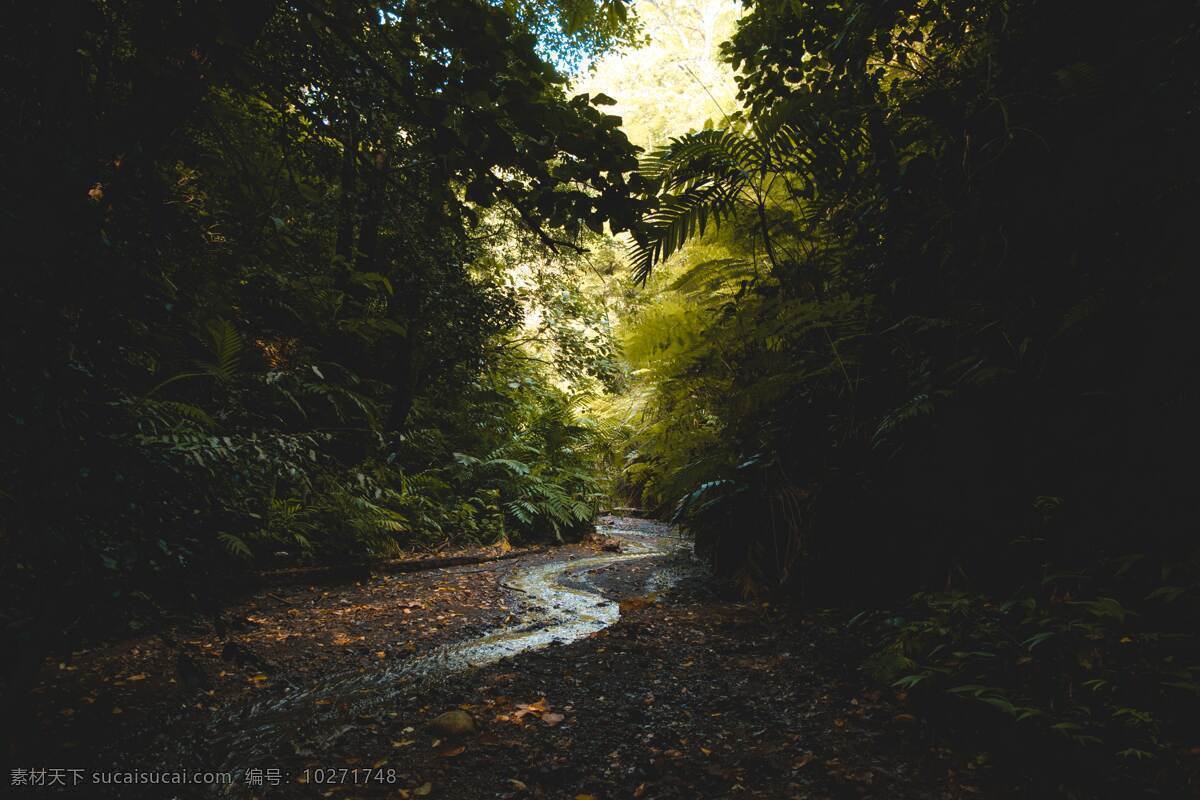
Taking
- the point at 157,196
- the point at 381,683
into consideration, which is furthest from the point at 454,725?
the point at 157,196

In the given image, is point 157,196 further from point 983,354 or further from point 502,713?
point 983,354

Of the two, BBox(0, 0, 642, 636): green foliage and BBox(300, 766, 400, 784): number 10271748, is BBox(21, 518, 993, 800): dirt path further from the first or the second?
BBox(0, 0, 642, 636): green foliage

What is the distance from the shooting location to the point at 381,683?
2822mm

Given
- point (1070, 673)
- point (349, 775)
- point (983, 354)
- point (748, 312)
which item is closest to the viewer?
point (1070, 673)

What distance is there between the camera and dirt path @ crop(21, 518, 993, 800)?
1.84m

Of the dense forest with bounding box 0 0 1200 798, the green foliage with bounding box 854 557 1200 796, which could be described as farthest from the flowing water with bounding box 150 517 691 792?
the green foliage with bounding box 854 557 1200 796

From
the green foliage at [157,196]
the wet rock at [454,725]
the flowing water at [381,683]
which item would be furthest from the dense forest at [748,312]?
the wet rock at [454,725]

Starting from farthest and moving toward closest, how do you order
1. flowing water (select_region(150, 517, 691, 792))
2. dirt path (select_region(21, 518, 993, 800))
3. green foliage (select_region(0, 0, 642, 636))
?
1. flowing water (select_region(150, 517, 691, 792))
2. dirt path (select_region(21, 518, 993, 800))
3. green foliage (select_region(0, 0, 642, 636))

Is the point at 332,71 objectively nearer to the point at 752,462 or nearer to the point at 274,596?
the point at 752,462

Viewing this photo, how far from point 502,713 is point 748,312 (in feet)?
9.82

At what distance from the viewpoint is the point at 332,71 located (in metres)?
1.83

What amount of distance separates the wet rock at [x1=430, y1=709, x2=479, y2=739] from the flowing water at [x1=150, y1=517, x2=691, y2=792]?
419 millimetres

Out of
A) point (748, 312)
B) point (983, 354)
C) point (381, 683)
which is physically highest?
point (748, 312)

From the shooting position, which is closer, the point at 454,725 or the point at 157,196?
the point at 157,196
